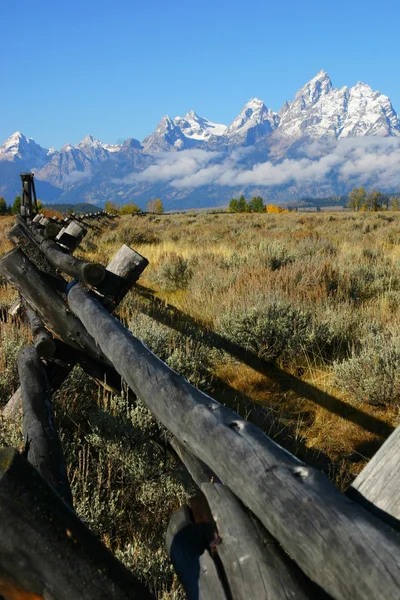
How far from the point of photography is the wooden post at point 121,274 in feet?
12.7

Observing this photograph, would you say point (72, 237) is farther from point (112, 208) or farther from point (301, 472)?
point (112, 208)

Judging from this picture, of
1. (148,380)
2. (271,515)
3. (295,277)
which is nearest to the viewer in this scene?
(271,515)

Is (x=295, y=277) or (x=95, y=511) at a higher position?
(x=295, y=277)

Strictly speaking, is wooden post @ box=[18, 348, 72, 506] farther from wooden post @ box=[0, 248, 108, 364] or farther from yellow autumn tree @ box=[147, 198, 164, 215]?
yellow autumn tree @ box=[147, 198, 164, 215]

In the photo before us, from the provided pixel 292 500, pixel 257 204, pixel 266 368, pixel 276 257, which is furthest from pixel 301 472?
pixel 257 204

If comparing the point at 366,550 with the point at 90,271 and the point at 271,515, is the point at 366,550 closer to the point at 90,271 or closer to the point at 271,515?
the point at 271,515

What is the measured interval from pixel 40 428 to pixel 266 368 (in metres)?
2.95

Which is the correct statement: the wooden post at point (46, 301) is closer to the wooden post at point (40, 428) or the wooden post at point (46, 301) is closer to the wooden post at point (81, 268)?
the wooden post at point (81, 268)

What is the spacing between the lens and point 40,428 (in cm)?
232

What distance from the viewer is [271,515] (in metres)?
1.28

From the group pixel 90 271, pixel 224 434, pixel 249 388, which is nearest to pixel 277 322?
pixel 249 388

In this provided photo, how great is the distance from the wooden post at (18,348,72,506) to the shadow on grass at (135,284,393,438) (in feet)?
6.63

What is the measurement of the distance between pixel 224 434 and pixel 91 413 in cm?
212

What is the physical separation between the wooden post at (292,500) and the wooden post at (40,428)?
0.52 m
